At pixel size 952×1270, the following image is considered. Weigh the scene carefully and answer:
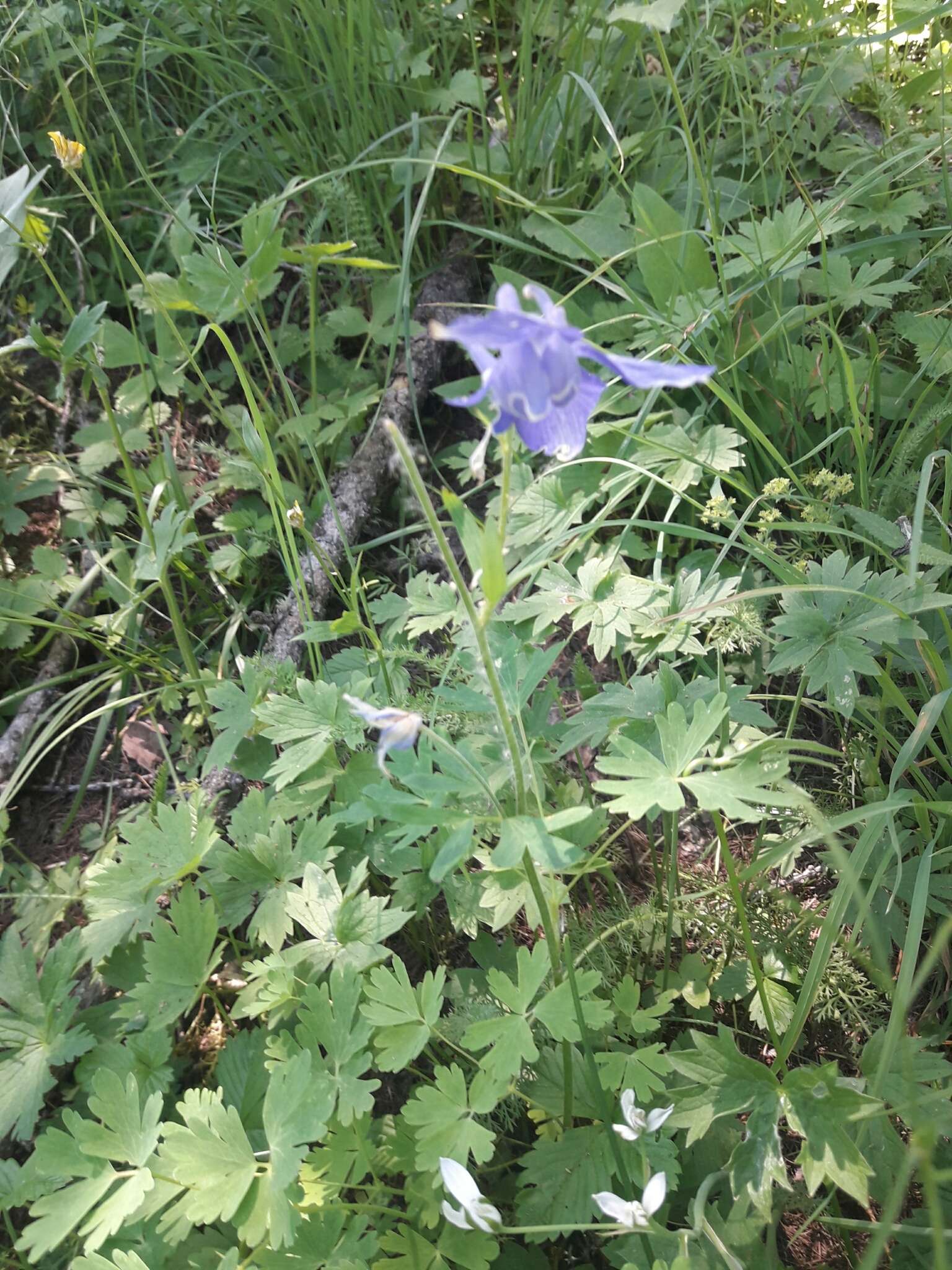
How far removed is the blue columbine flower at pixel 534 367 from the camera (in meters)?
0.84

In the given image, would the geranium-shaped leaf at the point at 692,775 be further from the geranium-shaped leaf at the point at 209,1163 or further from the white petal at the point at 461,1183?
the geranium-shaped leaf at the point at 209,1163

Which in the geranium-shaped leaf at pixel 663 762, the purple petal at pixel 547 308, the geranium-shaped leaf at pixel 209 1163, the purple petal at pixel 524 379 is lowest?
the geranium-shaped leaf at pixel 209 1163

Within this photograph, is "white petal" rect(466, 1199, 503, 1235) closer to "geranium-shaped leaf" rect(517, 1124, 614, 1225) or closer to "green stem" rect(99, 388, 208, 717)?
"geranium-shaped leaf" rect(517, 1124, 614, 1225)

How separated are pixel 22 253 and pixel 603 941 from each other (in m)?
3.12

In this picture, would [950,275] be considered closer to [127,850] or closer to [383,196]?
[383,196]

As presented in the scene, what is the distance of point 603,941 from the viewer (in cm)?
168

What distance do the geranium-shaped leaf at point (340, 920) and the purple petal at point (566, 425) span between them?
909 millimetres

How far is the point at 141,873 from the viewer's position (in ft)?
5.49

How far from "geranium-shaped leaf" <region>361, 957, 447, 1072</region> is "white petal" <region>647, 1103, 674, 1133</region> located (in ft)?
1.21

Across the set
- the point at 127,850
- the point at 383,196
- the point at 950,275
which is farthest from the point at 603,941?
the point at 383,196

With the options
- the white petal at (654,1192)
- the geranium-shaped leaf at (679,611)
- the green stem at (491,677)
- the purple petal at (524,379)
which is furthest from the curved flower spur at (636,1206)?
the purple petal at (524,379)

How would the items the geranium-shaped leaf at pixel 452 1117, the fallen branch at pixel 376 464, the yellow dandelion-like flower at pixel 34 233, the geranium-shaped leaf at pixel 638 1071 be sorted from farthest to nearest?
the fallen branch at pixel 376 464, the yellow dandelion-like flower at pixel 34 233, the geranium-shaped leaf at pixel 638 1071, the geranium-shaped leaf at pixel 452 1117

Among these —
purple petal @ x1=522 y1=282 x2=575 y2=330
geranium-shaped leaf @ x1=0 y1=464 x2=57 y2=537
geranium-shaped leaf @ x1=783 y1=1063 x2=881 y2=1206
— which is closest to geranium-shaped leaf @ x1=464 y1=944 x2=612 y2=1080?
geranium-shaped leaf @ x1=783 y1=1063 x2=881 y2=1206

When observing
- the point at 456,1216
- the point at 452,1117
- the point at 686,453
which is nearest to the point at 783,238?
the point at 686,453
